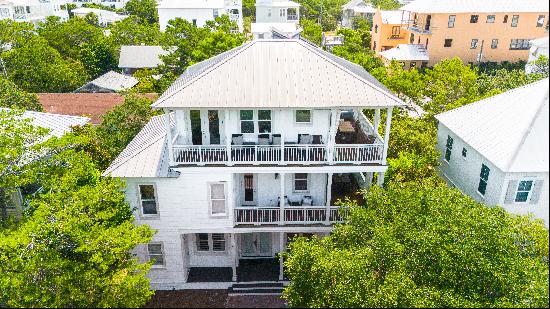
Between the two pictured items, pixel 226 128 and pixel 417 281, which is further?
pixel 226 128

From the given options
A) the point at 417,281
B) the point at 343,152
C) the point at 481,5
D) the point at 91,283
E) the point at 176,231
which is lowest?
the point at 176,231

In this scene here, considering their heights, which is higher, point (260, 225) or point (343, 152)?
point (343, 152)

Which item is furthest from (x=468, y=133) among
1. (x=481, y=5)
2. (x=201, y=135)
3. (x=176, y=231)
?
(x=481, y=5)

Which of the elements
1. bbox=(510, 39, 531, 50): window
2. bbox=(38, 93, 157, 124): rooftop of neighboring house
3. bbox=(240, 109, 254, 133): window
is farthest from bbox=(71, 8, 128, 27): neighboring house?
bbox=(240, 109, 254, 133): window

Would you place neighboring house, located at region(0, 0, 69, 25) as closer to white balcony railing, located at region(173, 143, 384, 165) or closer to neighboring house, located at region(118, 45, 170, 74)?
A: neighboring house, located at region(118, 45, 170, 74)

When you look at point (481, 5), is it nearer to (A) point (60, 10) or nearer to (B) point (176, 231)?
(B) point (176, 231)

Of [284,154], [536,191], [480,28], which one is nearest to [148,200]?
[284,154]

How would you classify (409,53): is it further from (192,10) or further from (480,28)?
(192,10)
